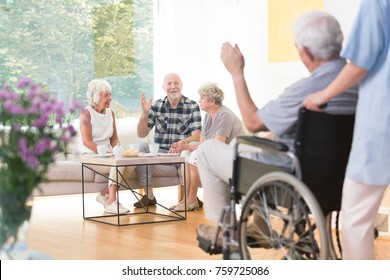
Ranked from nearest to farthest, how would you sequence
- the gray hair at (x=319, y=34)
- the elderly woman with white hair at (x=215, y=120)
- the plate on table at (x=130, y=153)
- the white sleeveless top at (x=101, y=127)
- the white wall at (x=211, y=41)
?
1. the gray hair at (x=319, y=34)
2. the plate on table at (x=130, y=153)
3. the elderly woman with white hair at (x=215, y=120)
4. the white sleeveless top at (x=101, y=127)
5. the white wall at (x=211, y=41)

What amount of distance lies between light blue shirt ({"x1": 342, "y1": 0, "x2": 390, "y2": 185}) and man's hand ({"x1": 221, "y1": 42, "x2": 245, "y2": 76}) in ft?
1.82

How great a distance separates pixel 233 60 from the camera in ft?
11.4

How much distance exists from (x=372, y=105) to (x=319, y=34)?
1.17 ft

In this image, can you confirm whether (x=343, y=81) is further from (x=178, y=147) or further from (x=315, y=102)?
(x=178, y=147)

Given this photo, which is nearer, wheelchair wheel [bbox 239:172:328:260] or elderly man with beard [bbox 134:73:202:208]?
wheelchair wheel [bbox 239:172:328:260]

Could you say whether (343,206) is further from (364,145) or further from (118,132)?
(118,132)

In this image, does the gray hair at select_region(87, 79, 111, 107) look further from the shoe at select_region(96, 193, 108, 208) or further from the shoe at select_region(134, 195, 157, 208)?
the shoe at select_region(134, 195, 157, 208)

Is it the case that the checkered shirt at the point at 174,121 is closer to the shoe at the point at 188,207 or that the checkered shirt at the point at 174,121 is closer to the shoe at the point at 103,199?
the shoe at the point at 188,207

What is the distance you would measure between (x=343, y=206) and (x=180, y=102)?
3.53 m

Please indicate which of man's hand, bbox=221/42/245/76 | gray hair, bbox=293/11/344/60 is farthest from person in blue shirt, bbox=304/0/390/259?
man's hand, bbox=221/42/245/76

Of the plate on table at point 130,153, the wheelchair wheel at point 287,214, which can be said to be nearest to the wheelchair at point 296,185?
the wheelchair wheel at point 287,214

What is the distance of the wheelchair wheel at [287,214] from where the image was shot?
9.54 ft

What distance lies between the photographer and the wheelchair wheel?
291 cm

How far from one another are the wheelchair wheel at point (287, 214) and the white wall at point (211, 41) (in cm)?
423
